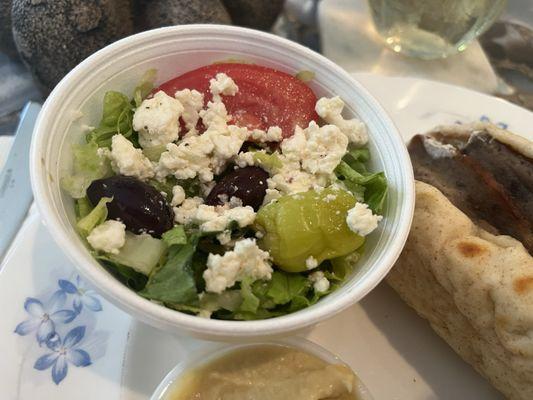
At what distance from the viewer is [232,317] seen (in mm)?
1361

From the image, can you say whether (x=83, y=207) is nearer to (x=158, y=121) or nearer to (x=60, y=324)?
(x=158, y=121)

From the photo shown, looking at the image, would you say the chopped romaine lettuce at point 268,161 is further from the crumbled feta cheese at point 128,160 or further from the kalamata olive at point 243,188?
the crumbled feta cheese at point 128,160

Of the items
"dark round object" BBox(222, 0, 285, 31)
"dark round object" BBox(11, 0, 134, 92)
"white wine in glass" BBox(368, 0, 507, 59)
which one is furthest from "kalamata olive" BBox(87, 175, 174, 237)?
"white wine in glass" BBox(368, 0, 507, 59)

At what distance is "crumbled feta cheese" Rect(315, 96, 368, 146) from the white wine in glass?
117 cm

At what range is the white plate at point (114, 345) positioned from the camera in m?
1.54

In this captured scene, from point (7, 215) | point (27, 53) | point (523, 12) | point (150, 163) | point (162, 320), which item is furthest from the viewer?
point (523, 12)

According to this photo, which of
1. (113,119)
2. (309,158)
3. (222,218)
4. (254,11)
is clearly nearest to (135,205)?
(222,218)

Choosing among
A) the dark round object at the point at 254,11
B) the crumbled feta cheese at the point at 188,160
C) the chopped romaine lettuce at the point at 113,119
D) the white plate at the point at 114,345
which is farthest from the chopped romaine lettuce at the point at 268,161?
the dark round object at the point at 254,11

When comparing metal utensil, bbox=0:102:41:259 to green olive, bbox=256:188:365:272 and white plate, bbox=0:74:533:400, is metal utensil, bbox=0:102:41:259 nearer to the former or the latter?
white plate, bbox=0:74:533:400

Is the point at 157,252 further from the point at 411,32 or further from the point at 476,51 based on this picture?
the point at 476,51

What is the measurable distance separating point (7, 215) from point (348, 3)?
1.84 m

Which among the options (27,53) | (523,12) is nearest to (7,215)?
(27,53)

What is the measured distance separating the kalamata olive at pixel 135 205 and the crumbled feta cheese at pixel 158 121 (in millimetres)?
146

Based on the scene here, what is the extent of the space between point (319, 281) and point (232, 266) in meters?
0.22
